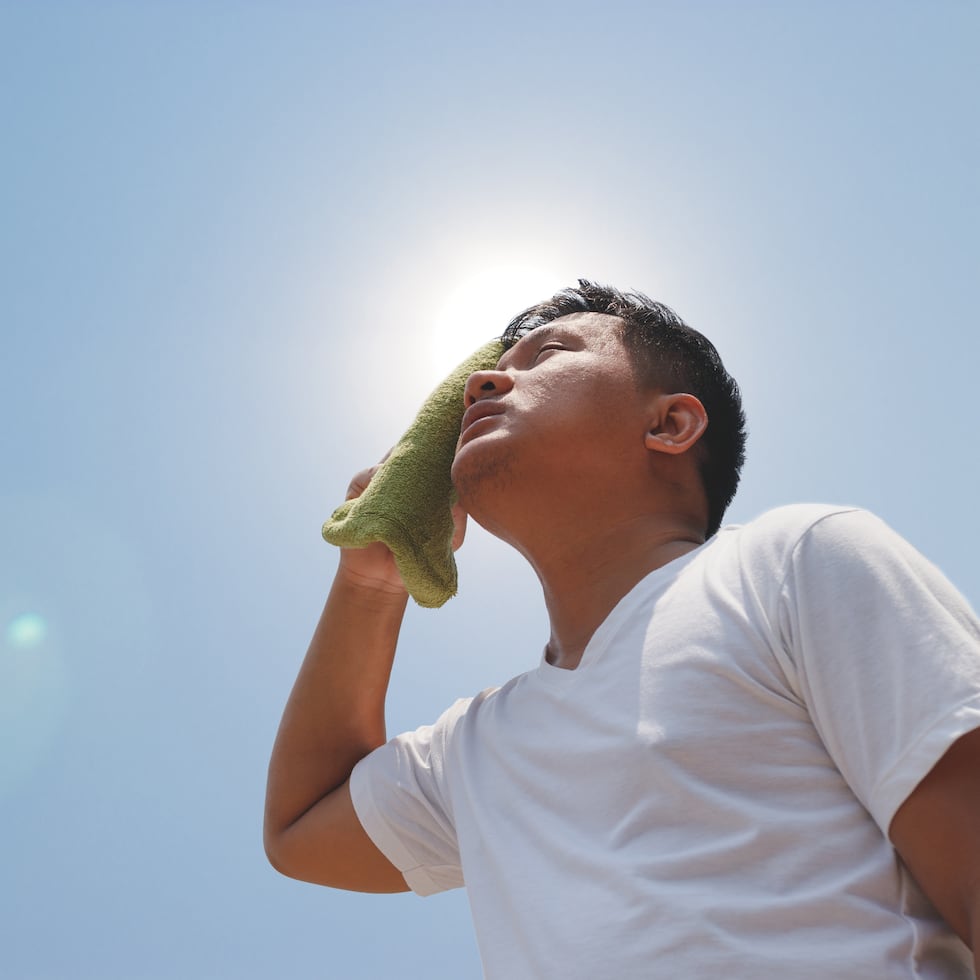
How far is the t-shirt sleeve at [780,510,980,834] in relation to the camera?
1.21 m

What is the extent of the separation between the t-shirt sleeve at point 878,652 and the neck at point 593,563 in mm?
515

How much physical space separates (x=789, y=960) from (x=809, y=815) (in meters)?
0.21

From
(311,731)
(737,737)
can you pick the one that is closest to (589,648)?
(737,737)

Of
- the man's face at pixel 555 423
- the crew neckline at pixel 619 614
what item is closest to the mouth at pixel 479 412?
the man's face at pixel 555 423

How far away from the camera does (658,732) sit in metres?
1.44

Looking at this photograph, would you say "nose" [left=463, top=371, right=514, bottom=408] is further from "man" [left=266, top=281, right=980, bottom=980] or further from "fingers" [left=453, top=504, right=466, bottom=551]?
"fingers" [left=453, top=504, right=466, bottom=551]

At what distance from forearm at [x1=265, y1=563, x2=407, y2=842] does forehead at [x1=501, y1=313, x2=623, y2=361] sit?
72 cm

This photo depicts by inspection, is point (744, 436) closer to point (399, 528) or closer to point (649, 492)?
point (649, 492)

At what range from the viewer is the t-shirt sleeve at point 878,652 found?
121cm

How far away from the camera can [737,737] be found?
1.40 m

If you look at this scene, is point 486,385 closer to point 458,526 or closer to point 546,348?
point 546,348

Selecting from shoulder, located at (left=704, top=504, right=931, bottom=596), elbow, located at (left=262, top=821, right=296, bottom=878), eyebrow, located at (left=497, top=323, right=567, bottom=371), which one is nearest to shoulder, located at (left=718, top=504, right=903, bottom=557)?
shoulder, located at (left=704, top=504, right=931, bottom=596)

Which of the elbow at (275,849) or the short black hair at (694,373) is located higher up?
the short black hair at (694,373)

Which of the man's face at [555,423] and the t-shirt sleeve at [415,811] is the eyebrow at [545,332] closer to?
the man's face at [555,423]
